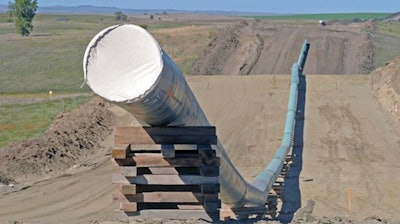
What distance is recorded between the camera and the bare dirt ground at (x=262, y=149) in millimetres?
22859

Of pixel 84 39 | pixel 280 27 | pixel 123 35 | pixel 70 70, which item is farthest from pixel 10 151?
pixel 84 39

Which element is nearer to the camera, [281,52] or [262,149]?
[262,149]

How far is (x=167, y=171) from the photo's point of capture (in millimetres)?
12680

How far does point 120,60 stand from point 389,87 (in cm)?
2912

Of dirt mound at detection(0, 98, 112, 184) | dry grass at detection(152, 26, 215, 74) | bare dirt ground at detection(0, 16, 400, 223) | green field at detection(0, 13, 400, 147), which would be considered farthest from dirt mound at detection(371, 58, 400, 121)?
dry grass at detection(152, 26, 215, 74)

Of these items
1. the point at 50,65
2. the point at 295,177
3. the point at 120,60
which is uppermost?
the point at 120,60

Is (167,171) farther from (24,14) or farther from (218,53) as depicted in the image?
(24,14)

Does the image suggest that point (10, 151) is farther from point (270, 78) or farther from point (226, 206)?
point (270, 78)

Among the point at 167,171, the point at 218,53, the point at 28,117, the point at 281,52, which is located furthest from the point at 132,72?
the point at 281,52

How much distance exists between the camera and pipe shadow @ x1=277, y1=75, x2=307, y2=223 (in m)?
21.9

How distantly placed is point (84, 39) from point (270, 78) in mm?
37609

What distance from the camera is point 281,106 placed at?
121ft

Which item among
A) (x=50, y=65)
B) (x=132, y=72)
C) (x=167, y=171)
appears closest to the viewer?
(x=132, y=72)

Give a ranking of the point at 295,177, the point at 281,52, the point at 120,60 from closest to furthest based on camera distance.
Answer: the point at 120,60 < the point at 295,177 < the point at 281,52
